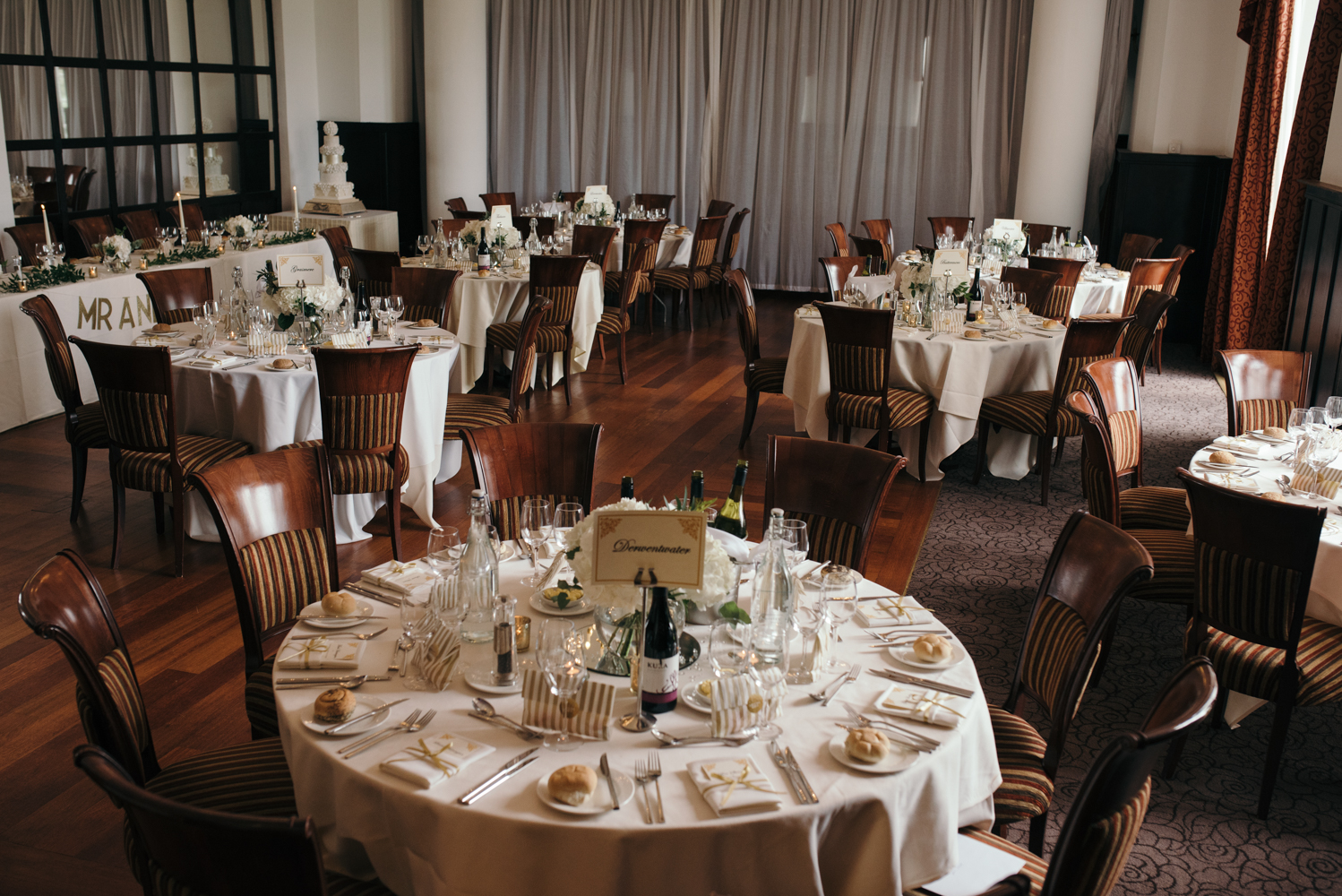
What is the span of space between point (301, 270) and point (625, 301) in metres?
3.40

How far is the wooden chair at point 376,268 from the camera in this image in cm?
662

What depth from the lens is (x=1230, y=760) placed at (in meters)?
3.34

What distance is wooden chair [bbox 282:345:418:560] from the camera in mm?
4223

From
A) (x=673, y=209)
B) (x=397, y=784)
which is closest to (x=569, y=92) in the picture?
(x=673, y=209)

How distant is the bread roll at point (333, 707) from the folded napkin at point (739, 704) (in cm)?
68

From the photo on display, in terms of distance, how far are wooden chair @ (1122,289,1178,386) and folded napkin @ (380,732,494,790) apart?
504 centimetres

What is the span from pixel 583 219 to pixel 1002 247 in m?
3.81

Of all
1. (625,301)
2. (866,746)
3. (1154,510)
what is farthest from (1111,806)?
(625,301)

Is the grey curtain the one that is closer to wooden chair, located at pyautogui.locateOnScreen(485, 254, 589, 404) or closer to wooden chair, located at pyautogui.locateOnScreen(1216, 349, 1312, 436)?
wooden chair, located at pyautogui.locateOnScreen(485, 254, 589, 404)

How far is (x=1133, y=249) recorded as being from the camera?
868 cm

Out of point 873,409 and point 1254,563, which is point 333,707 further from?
point 873,409

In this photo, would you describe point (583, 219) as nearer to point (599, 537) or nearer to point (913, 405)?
point (913, 405)

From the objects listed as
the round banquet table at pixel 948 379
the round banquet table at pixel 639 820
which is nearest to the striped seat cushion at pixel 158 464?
the round banquet table at pixel 639 820

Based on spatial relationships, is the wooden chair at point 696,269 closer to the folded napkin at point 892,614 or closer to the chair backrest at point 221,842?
the folded napkin at point 892,614
